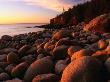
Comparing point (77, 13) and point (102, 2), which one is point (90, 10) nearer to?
point (102, 2)

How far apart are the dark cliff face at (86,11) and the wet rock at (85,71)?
1915cm

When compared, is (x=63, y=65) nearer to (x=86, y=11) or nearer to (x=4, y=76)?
(x=4, y=76)

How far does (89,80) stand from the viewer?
296 centimetres

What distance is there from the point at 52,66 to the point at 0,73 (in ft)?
3.08

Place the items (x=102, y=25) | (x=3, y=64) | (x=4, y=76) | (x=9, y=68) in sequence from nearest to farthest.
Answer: (x=4, y=76)
(x=9, y=68)
(x=3, y=64)
(x=102, y=25)

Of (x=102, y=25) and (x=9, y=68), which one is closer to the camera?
(x=9, y=68)

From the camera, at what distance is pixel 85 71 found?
3.02 meters

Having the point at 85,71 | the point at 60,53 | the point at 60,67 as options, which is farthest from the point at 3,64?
the point at 85,71

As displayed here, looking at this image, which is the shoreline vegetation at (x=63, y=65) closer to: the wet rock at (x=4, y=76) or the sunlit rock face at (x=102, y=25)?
the wet rock at (x=4, y=76)

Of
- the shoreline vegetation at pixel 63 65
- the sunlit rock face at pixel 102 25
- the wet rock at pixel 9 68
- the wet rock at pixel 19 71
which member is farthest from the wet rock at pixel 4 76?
the sunlit rock face at pixel 102 25

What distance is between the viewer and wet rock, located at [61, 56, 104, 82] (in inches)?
118

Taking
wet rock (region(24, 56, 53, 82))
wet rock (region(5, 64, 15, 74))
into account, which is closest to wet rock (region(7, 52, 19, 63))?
wet rock (region(5, 64, 15, 74))

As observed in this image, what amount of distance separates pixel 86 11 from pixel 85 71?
2681cm

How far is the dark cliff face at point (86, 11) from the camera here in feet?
81.8
